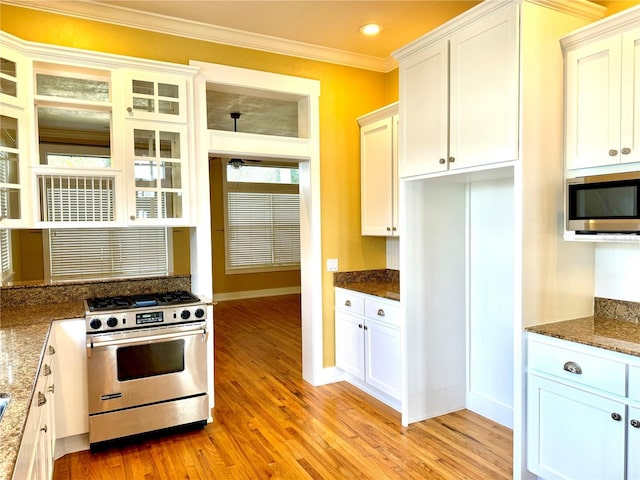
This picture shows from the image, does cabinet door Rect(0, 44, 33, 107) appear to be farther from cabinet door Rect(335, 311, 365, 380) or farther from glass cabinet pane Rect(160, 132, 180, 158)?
cabinet door Rect(335, 311, 365, 380)

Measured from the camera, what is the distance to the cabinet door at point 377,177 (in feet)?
12.0

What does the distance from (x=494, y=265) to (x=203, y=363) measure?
7.14 ft

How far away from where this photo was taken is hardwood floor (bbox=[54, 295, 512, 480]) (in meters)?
2.53

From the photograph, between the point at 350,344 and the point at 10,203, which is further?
the point at 350,344

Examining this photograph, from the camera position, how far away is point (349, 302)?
12.3 ft

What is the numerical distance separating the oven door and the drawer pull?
2.21 m

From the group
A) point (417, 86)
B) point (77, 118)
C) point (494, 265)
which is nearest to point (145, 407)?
point (77, 118)

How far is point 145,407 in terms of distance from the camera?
2.84 meters

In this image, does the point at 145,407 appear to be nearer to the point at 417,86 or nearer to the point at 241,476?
the point at 241,476

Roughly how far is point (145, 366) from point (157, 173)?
1.34 meters

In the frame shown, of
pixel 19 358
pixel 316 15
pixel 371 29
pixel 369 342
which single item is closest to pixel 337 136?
pixel 371 29

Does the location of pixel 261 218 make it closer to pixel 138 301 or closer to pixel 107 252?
pixel 107 252

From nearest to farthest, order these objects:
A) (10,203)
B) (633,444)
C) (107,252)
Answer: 1. (633,444)
2. (10,203)
3. (107,252)

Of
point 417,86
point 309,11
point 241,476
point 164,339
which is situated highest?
point 309,11
